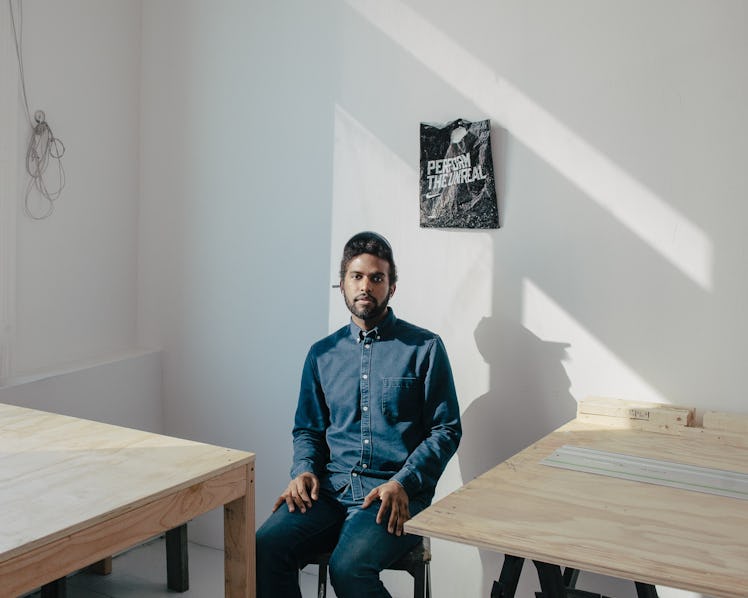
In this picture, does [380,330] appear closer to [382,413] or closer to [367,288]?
[367,288]

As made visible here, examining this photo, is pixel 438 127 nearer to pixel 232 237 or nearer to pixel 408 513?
pixel 232 237

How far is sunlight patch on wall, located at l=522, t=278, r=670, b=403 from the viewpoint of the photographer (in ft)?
8.16

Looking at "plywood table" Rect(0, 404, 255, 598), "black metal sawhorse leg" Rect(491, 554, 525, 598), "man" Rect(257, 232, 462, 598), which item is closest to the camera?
"plywood table" Rect(0, 404, 255, 598)

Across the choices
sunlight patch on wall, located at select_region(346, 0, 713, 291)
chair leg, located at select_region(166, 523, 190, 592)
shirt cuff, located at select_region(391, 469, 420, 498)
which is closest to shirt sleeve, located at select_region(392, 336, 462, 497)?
shirt cuff, located at select_region(391, 469, 420, 498)

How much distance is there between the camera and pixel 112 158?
3.44 metres

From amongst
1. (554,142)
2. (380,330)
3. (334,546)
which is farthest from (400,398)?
(554,142)

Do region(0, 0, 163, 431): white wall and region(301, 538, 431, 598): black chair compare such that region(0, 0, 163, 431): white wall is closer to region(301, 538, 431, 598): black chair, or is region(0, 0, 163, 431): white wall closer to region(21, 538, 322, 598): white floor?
region(21, 538, 322, 598): white floor

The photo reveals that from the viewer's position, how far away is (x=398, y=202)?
9.50 feet

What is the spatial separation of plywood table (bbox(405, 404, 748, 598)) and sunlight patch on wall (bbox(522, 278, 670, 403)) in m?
0.48

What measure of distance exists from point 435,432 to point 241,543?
0.64 metres

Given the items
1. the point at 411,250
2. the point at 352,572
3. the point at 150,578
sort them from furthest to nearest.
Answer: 1. the point at 150,578
2. the point at 411,250
3. the point at 352,572

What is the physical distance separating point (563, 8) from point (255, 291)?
5.35 feet

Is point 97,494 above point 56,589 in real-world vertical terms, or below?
above

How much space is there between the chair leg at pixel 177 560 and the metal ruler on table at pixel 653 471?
167 cm
